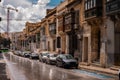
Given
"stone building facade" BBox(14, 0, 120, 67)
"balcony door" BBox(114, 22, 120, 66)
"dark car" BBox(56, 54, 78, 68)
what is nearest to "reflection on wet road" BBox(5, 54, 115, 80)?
"dark car" BBox(56, 54, 78, 68)

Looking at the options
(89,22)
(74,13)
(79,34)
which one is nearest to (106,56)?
(89,22)

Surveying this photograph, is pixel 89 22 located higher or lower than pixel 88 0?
lower

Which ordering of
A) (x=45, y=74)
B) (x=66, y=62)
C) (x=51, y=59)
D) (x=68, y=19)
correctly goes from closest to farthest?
1. (x=45, y=74)
2. (x=66, y=62)
3. (x=51, y=59)
4. (x=68, y=19)

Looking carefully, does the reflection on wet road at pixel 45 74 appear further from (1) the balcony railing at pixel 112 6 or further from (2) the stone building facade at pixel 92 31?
(1) the balcony railing at pixel 112 6

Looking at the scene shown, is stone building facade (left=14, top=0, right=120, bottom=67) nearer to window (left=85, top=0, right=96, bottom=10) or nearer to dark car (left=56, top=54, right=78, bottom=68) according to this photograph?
window (left=85, top=0, right=96, bottom=10)

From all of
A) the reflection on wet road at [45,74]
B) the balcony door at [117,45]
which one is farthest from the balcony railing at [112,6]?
the reflection on wet road at [45,74]

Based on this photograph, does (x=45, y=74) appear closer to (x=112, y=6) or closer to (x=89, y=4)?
(x=112, y=6)

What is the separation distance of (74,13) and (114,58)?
694 inches

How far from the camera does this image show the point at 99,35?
43.2 meters

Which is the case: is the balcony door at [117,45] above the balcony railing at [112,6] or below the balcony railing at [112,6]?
below

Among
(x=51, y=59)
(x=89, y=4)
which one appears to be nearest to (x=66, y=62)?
(x=89, y=4)

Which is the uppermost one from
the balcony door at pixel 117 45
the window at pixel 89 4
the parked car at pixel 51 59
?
the window at pixel 89 4

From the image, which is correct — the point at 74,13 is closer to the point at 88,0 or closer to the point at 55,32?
the point at 88,0

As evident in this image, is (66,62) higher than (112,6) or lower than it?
lower
